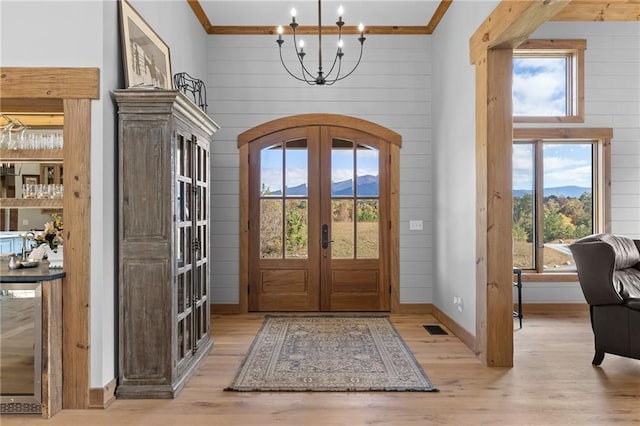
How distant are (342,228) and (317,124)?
1404 millimetres

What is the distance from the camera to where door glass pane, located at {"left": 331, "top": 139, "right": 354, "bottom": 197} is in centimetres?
584

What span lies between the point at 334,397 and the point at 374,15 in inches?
173

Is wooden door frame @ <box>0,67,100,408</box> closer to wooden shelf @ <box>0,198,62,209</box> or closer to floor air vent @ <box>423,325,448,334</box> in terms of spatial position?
wooden shelf @ <box>0,198,62,209</box>

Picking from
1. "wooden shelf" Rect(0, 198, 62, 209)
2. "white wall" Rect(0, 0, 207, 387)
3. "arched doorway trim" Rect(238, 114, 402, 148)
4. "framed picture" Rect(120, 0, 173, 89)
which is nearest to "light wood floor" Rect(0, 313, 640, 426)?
"white wall" Rect(0, 0, 207, 387)

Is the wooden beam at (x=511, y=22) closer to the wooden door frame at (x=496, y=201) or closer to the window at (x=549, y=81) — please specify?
the wooden door frame at (x=496, y=201)

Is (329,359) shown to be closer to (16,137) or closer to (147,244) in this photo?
(147,244)

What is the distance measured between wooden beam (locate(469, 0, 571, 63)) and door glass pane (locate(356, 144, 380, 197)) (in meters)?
2.03

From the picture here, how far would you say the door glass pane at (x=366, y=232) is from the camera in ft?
19.2

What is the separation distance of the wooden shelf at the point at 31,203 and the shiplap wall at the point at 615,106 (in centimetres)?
536

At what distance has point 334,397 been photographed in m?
3.10

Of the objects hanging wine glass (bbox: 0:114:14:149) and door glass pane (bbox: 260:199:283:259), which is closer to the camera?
hanging wine glass (bbox: 0:114:14:149)

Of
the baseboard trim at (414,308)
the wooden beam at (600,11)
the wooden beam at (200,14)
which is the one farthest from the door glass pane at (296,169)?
the wooden beam at (600,11)

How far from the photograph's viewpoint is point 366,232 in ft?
19.2

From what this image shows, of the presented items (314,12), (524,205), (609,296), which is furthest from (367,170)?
(609,296)
